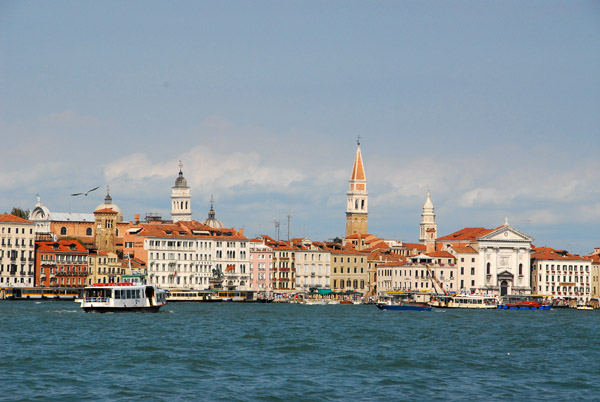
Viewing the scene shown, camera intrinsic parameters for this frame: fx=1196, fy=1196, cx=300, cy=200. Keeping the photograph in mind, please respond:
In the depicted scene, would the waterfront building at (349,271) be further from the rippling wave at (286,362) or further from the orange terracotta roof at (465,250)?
the rippling wave at (286,362)

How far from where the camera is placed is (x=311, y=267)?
13200 centimetres

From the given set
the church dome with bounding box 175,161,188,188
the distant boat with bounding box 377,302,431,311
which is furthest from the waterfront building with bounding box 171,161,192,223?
the distant boat with bounding box 377,302,431,311

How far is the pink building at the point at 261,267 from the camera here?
424ft

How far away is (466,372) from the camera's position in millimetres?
40062

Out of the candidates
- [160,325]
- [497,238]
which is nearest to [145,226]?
[497,238]

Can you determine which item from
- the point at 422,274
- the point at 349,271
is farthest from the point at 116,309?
the point at 349,271

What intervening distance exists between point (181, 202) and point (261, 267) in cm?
2699

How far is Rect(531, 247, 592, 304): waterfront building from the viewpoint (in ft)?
443

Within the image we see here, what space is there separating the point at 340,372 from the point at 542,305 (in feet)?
275

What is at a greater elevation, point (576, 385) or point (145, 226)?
point (145, 226)

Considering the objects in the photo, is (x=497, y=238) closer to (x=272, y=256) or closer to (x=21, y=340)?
(x=272, y=256)

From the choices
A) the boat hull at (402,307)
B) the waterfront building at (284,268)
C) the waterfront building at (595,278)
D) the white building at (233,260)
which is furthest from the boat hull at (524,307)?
the white building at (233,260)

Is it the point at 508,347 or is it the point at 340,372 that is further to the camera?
the point at 508,347

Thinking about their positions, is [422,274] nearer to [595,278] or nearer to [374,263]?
[374,263]
